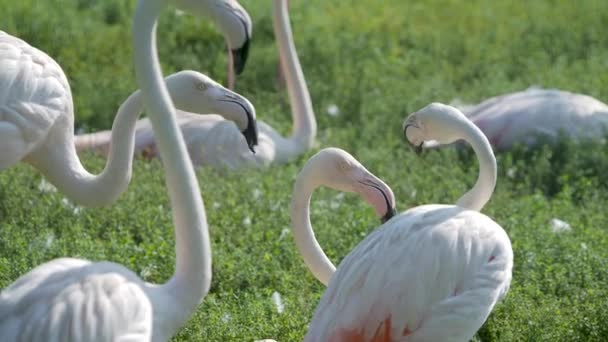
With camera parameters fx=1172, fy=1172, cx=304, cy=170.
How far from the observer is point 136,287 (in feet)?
11.7

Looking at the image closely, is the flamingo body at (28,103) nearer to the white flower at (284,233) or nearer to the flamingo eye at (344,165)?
the flamingo eye at (344,165)

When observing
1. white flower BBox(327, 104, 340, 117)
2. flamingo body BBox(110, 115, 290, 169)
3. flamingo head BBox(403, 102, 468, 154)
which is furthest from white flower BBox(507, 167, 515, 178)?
flamingo head BBox(403, 102, 468, 154)

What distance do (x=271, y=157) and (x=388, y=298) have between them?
3244mm

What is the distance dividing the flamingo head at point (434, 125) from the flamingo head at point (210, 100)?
0.60 meters

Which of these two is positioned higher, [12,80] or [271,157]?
[12,80]

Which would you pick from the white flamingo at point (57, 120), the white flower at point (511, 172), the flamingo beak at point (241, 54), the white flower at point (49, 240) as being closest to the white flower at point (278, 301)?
the white flamingo at point (57, 120)

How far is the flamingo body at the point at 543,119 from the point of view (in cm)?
720

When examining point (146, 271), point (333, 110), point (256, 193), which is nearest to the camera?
point (146, 271)

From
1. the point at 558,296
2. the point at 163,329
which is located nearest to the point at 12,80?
the point at 163,329

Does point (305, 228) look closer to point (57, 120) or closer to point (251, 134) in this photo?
point (251, 134)

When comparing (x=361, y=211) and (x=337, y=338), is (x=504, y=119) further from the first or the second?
(x=337, y=338)

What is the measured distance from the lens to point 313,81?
8406 mm

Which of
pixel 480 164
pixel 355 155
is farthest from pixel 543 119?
pixel 480 164

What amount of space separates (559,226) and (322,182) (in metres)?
1.83
